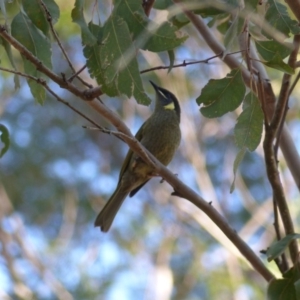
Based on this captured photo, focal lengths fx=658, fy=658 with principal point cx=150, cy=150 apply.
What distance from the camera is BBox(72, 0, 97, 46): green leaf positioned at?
2109mm

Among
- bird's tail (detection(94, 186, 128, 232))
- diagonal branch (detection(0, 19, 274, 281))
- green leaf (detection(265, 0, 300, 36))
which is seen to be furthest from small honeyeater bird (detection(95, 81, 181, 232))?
green leaf (detection(265, 0, 300, 36))

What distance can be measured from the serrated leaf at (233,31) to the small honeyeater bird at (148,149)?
69.5 inches

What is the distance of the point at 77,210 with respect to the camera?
9031 mm

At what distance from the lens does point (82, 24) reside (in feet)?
6.87

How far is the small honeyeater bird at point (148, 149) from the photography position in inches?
151

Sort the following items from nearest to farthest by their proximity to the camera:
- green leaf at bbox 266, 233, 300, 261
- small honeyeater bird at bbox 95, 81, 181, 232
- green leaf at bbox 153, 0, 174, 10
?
green leaf at bbox 266, 233, 300, 261 < green leaf at bbox 153, 0, 174, 10 < small honeyeater bird at bbox 95, 81, 181, 232

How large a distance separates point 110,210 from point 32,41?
1.79 meters

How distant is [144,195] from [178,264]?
1017 millimetres

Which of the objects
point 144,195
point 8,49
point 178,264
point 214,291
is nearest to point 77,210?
point 144,195

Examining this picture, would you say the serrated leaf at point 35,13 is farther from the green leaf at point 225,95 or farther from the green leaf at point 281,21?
the green leaf at point 281,21

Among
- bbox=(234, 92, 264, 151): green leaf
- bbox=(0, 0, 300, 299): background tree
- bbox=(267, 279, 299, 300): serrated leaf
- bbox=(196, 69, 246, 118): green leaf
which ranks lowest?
bbox=(267, 279, 299, 300): serrated leaf

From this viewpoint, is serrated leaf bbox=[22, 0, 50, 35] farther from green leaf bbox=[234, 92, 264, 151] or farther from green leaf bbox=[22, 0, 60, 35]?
green leaf bbox=[234, 92, 264, 151]

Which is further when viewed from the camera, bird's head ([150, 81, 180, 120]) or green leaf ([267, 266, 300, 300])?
bird's head ([150, 81, 180, 120])

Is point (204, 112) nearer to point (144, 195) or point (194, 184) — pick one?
point (194, 184)
